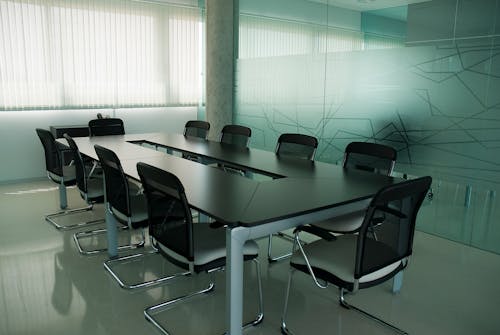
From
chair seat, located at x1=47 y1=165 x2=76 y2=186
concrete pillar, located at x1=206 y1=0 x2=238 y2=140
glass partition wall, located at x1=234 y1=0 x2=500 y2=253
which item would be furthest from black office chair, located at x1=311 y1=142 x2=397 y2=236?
concrete pillar, located at x1=206 y1=0 x2=238 y2=140

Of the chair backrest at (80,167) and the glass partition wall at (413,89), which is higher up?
the glass partition wall at (413,89)

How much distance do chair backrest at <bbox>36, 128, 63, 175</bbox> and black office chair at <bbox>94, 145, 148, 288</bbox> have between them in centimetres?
127

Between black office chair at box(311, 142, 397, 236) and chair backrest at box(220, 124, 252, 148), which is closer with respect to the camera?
Result: black office chair at box(311, 142, 397, 236)

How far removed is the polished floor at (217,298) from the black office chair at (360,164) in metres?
0.48

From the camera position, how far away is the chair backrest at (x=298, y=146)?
12.4ft

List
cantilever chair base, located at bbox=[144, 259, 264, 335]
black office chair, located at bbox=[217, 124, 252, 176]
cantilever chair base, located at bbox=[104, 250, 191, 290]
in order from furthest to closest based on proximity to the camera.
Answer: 1. black office chair, located at bbox=[217, 124, 252, 176]
2. cantilever chair base, located at bbox=[104, 250, 191, 290]
3. cantilever chair base, located at bbox=[144, 259, 264, 335]

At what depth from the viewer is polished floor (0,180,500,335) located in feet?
8.27

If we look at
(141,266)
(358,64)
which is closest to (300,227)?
(141,266)

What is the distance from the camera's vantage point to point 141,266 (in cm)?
333

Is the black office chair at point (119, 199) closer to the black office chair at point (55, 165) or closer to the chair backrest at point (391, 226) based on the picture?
the black office chair at point (55, 165)

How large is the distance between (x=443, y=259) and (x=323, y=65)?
2.58m

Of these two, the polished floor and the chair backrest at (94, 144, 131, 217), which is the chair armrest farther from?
the chair backrest at (94, 144, 131, 217)

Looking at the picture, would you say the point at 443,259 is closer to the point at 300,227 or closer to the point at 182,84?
the point at 300,227

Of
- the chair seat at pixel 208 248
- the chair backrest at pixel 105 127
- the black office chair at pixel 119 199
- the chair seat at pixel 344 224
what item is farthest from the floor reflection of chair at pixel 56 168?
the chair seat at pixel 344 224
